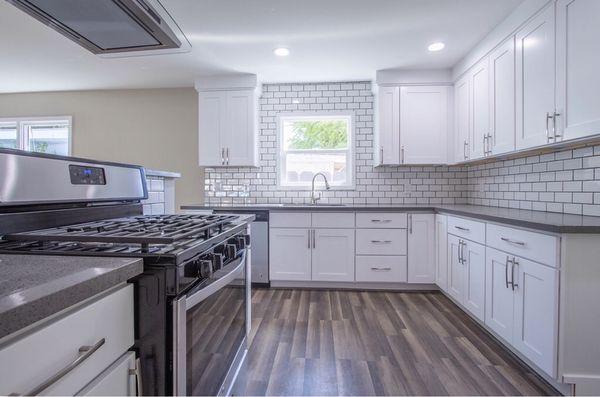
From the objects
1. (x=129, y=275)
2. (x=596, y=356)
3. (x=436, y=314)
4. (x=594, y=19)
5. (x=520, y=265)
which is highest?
(x=594, y=19)

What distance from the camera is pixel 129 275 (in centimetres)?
64

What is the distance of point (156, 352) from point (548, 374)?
1943mm

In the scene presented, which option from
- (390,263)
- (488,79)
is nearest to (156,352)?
(390,263)

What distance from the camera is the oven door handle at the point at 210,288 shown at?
2.67ft

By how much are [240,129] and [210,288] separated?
9.30ft

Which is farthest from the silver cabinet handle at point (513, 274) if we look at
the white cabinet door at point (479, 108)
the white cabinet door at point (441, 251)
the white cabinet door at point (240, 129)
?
the white cabinet door at point (240, 129)

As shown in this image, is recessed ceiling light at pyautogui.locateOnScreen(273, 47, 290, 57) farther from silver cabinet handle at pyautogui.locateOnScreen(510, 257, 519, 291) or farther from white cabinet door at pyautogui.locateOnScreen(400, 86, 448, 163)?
silver cabinet handle at pyautogui.locateOnScreen(510, 257, 519, 291)

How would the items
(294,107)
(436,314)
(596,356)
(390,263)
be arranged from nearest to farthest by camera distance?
(596,356)
(436,314)
(390,263)
(294,107)

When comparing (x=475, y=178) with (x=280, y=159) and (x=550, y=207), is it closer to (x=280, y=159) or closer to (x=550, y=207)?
(x=550, y=207)

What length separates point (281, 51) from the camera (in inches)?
114

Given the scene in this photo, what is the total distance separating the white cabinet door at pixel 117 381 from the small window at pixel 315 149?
3167 millimetres

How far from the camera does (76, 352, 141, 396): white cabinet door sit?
585 mm

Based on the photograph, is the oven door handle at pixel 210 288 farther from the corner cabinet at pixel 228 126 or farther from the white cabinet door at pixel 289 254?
Result: the corner cabinet at pixel 228 126

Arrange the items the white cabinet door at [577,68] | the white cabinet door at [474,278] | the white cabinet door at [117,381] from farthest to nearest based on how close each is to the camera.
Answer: the white cabinet door at [474,278]
the white cabinet door at [577,68]
the white cabinet door at [117,381]
